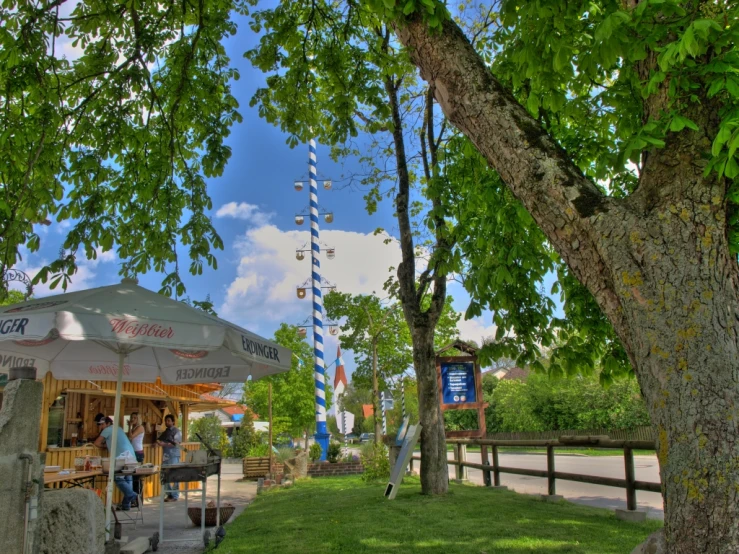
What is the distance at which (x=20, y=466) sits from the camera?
3.46 meters

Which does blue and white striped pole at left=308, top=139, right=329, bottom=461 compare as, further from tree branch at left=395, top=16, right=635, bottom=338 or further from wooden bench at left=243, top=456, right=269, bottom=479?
tree branch at left=395, top=16, right=635, bottom=338

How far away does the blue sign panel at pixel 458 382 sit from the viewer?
40.0 feet

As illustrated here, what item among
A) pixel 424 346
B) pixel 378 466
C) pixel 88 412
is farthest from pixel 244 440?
pixel 424 346

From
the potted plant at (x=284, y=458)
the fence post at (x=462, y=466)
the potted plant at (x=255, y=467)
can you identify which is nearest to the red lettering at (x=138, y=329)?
the fence post at (x=462, y=466)

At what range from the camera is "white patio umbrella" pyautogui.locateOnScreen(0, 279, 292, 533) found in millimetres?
4535

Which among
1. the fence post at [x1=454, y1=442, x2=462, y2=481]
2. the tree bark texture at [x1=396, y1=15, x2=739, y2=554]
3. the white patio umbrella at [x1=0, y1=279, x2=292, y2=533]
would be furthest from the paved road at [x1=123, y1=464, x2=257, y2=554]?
the tree bark texture at [x1=396, y1=15, x2=739, y2=554]

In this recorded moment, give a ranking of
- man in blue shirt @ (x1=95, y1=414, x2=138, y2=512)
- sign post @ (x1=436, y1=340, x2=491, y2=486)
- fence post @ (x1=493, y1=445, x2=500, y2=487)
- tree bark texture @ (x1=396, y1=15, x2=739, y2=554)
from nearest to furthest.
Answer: tree bark texture @ (x1=396, y1=15, x2=739, y2=554) → man in blue shirt @ (x1=95, y1=414, x2=138, y2=512) → fence post @ (x1=493, y1=445, x2=500, y2=487) → sign post @ (x1=436, y1=340, x2=491, y2=486)

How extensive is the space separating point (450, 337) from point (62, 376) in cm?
1729

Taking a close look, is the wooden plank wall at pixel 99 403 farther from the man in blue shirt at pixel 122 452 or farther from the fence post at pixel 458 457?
the fence post at pixel 458 457

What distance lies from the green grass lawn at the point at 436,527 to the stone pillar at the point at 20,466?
3.03 metres

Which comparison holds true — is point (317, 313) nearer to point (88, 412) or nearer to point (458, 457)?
point (458, 457)

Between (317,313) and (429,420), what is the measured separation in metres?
14.3

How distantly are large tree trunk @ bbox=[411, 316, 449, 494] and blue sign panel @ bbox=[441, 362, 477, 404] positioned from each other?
1.94m

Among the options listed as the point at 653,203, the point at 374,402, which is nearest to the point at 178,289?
the point at 653,203
